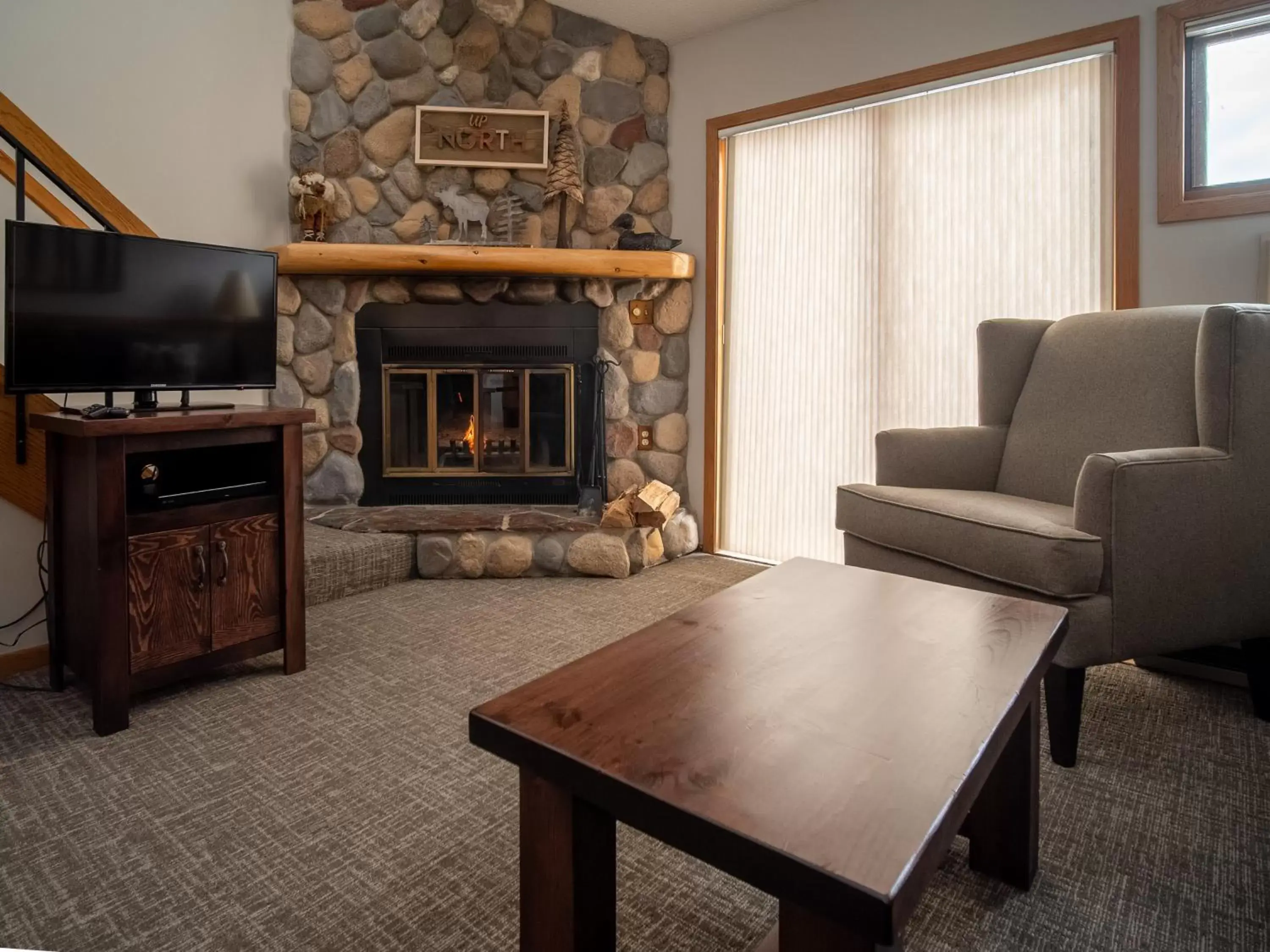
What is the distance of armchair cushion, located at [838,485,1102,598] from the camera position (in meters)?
1.75

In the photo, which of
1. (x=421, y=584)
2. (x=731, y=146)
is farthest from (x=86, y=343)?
(x=731, y=146)

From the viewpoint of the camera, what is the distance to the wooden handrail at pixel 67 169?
2529 mm

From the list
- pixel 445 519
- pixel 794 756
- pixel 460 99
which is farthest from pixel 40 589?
pixel 460 99

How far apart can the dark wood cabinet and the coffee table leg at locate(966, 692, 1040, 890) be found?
1.83 metres

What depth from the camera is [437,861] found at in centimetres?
141

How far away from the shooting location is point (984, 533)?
195cm

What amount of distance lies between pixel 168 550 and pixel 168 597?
0.40ft

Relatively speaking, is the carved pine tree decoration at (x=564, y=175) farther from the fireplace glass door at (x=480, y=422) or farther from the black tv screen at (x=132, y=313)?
the black tv screen at (x=132, y=313)

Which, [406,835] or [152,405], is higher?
[152,405]

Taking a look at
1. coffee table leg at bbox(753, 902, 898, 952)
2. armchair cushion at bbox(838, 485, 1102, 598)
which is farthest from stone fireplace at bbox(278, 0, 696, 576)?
coffee table leg at bbox(753, 902, 898, 952)

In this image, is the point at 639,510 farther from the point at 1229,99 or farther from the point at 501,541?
the point at 1229,99

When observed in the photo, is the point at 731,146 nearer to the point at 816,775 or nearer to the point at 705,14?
the point at 705,14

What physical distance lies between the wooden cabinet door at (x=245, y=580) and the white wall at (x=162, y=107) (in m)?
0.68

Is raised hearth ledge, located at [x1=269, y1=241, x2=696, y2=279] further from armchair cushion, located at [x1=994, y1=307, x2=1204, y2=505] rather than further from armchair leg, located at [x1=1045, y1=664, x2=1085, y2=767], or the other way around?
armchair leg, located at [x1=1045, y1=664, x2=1085, y2=767]
